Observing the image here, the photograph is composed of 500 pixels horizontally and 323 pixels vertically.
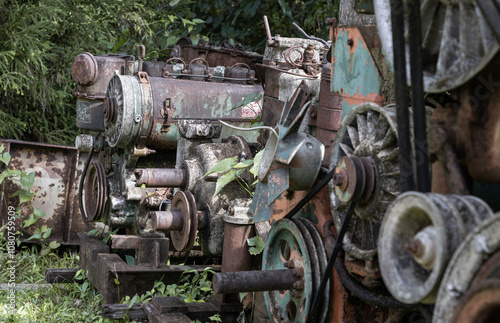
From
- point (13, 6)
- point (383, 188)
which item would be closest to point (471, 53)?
point (383, 188)

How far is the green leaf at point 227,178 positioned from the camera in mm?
3562

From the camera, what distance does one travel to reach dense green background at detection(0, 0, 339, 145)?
6.44 meters

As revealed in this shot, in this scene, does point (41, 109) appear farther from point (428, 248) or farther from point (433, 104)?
point (428, 248)

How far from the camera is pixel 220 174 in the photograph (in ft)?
12.7

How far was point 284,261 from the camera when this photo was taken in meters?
2.79

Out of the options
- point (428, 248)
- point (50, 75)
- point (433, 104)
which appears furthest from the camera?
point (50, 75)

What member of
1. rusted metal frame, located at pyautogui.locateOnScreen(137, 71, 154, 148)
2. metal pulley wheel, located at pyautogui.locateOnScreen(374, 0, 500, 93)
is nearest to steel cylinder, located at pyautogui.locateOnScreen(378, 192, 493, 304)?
metal pulley wheel, located at pyautogui.locateOnScreen(374, 0, 500, 93)

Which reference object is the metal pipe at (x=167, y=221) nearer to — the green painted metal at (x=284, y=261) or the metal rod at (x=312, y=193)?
the green painted metal at (x=284, y=261)

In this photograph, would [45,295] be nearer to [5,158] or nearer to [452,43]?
[5,158]

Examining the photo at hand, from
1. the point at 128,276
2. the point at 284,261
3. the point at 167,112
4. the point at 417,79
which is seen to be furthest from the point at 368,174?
the point at 167,112

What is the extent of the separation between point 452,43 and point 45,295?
12.6 feet

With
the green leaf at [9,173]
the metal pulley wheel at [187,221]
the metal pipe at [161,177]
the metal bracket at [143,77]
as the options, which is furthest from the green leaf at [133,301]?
the green leaf at [9,173]

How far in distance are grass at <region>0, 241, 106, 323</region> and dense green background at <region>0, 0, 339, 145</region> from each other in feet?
5.51

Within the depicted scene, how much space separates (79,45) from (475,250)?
631 centimetres
